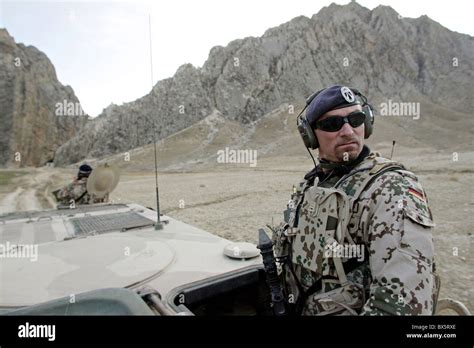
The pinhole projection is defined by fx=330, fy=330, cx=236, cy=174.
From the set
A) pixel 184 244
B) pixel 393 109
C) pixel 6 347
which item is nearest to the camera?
pixel 6 347

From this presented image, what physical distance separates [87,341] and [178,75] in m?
83.6

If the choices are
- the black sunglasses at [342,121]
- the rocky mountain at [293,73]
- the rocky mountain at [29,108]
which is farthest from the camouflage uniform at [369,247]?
the rocky mountain at [293,73]

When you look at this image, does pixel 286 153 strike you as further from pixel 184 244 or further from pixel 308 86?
pixel 184 244

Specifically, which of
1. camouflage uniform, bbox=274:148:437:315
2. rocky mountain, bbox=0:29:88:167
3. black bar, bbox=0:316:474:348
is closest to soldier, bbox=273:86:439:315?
camouflage uniform, bbox=274:148:437:315

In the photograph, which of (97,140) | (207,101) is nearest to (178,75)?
(207,101)

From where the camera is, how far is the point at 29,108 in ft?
246

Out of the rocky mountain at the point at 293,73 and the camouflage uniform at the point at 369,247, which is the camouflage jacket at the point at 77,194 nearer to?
the camouflage uniform at the point at 369,247

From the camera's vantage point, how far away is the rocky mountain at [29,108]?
70312 mm

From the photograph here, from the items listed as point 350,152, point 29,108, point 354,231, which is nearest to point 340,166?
point 350,152

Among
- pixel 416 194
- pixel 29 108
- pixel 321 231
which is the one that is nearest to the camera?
pixel 416 194

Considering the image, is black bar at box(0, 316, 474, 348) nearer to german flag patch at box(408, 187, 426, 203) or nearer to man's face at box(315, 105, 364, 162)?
german flag patch at box(408, 187, 426, 203)

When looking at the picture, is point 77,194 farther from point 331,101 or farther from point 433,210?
point 433,210

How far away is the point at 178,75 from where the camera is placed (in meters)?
80.0

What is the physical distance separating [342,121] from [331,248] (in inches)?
28.4
